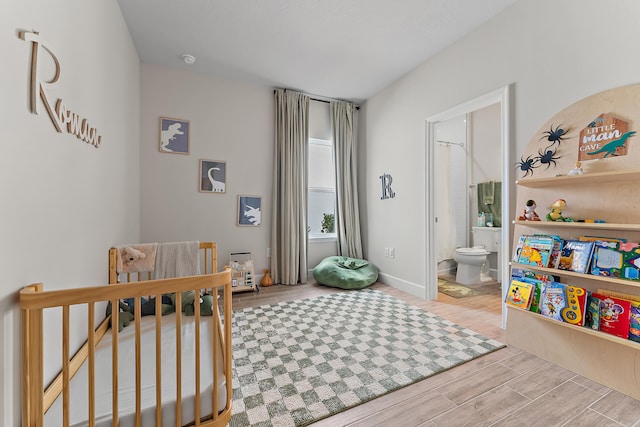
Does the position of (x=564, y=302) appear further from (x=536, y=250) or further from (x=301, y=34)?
(x=301, y=34)

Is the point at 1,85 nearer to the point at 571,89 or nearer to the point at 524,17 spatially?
the point at 571,89

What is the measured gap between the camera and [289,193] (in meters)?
3.40

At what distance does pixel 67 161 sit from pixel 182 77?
231cm

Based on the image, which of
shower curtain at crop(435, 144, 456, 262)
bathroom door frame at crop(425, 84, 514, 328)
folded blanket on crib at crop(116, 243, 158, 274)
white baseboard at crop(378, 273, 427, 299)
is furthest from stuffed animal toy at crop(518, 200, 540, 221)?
folded blanket on crib at crop(116, 243, 158, 274)

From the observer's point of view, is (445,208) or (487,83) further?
(445,208)

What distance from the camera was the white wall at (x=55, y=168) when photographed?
0.81 m

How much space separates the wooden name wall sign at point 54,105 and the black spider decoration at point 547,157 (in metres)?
2.66

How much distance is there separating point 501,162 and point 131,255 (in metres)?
3.05

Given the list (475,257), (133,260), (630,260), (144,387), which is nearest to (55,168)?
(133,260)

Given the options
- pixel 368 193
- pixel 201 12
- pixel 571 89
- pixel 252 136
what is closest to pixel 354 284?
pixel 368 193

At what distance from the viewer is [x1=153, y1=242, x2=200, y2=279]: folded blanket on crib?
1760 millimetres

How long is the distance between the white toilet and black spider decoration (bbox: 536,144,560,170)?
1849 millimetres

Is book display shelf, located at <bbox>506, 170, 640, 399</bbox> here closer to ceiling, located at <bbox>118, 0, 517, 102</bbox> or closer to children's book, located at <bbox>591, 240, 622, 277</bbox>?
children's book, located at <bbox>591, 240, 622, 277</bbox>

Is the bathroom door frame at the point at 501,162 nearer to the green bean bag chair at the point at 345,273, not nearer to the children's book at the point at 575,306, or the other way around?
the children's book at the point at 575,306
